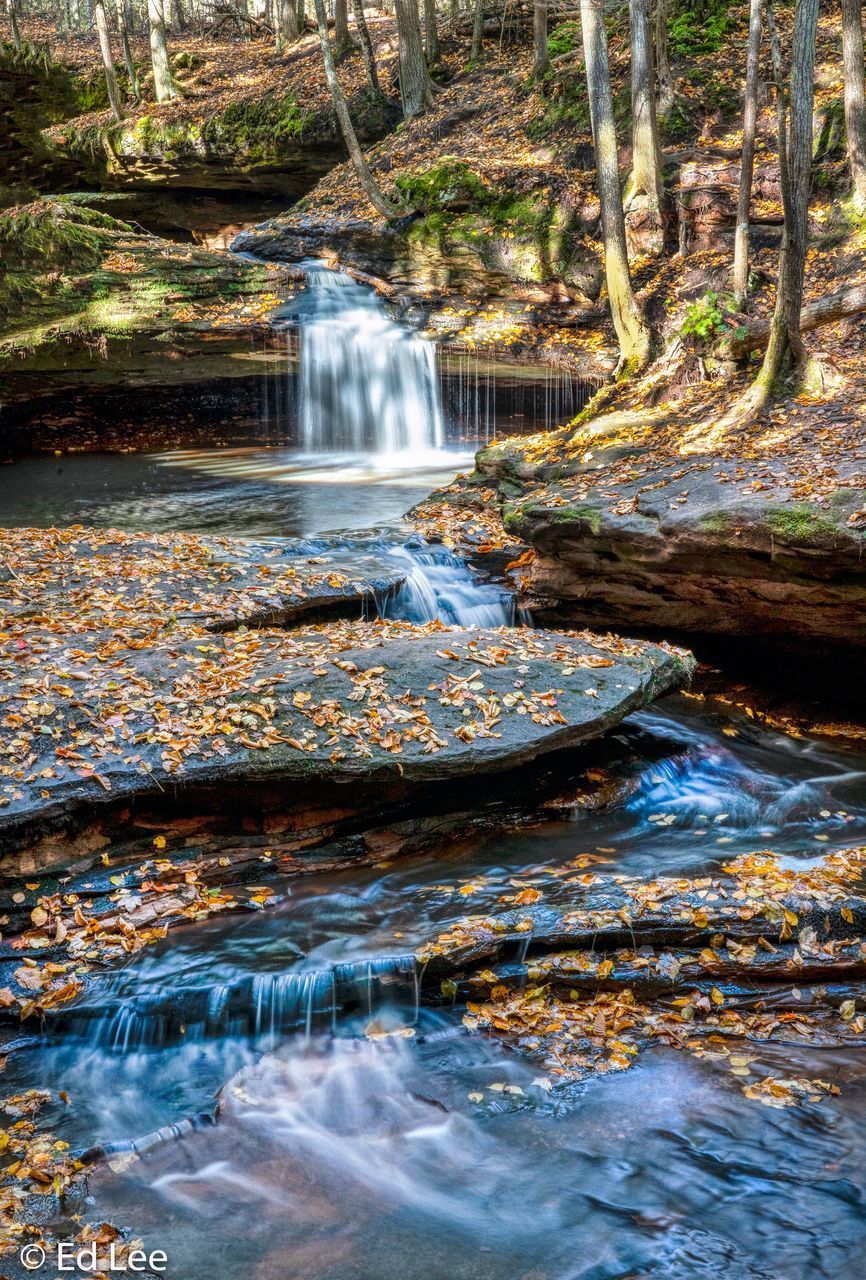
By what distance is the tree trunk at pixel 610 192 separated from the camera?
485 inches

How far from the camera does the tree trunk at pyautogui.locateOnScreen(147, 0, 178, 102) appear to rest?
24.6m

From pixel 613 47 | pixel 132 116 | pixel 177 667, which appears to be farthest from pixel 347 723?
pixel 132 116

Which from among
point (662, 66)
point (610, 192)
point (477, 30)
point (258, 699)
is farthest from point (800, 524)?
point (477, 30)

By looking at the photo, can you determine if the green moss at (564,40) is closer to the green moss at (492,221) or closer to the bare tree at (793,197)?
the green moss at (492,221)

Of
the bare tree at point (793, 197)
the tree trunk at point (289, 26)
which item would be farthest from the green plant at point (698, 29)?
the tree trunk at point (289, 26)

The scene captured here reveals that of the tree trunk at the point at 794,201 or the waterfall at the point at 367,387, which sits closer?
the tree trunk at the point at 794,201

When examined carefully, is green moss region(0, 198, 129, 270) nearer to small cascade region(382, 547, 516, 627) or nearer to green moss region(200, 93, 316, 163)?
green moss region(200, 93, 316, 163)

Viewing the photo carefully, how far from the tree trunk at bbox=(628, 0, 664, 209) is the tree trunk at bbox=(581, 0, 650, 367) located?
129cm

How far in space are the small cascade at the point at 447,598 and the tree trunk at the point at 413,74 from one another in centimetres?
1641

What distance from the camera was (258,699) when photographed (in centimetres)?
638

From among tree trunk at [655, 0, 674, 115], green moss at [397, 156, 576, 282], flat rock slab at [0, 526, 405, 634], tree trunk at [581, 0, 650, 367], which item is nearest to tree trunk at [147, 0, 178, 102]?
green moss at [397, 156, 576, 282]

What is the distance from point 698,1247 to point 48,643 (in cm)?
586

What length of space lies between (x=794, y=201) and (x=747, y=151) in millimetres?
3057

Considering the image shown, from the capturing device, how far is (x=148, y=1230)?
12.2ft
